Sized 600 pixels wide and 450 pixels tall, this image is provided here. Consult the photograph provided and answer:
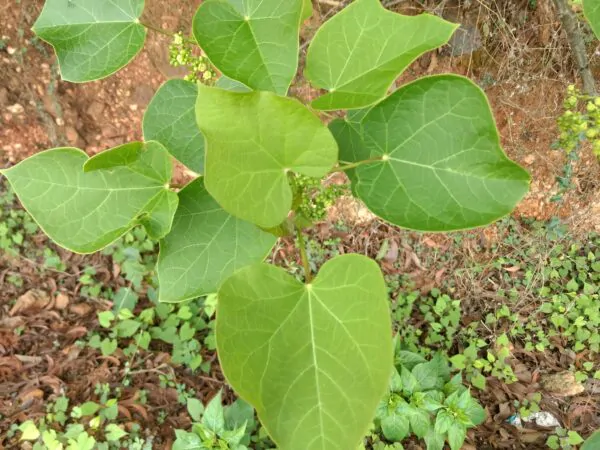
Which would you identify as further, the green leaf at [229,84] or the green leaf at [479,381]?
the green leaf at [479,381]

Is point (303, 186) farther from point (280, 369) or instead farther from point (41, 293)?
point (41, 293)

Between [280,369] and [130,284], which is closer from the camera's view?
[280,369]

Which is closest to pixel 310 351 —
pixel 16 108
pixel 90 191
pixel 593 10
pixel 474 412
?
pixel 90 191

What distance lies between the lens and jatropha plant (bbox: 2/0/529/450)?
0.84m

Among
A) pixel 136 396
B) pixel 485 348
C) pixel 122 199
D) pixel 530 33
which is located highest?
pixel 122 199

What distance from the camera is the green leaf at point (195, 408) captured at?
2486 mm

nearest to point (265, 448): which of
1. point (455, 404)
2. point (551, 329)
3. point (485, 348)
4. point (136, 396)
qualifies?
point (136, 396)

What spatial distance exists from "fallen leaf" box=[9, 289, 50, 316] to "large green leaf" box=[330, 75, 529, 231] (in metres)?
2.29

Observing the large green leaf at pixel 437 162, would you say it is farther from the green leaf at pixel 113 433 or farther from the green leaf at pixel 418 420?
the green leaf at pixel 113 433

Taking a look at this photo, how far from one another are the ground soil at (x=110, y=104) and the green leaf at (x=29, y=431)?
63 mm

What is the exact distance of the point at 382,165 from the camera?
3.27ft

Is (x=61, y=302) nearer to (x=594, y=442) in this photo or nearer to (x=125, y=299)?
(x=125, y=299)

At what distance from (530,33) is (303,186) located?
2.26m

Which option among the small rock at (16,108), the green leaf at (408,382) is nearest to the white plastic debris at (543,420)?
the green leaf at (408,382)
